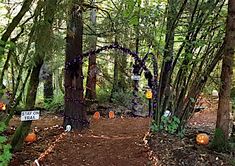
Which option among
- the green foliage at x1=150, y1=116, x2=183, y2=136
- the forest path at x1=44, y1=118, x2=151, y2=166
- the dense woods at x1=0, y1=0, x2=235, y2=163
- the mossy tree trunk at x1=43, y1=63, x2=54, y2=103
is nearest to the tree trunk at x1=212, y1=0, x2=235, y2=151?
the dense woods at x1=0, y1=0, x2=235, y2=163

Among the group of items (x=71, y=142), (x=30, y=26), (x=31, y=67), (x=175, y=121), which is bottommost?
(x=71, y=142)

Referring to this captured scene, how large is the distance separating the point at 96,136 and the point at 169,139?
183 cm

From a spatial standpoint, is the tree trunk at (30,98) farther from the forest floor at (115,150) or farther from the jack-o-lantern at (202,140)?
the jack-o-lantern at (202,140)

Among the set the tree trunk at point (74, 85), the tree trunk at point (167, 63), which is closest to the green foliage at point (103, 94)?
the tree trunk at point (74, 85)

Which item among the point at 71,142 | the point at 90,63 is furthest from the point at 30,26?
the point at 90,63

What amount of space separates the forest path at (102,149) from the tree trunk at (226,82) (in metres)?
1.05

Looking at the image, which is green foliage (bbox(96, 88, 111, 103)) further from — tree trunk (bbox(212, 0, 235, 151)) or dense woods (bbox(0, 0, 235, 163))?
tree trunk (bbox(212, 0, 235, 151))

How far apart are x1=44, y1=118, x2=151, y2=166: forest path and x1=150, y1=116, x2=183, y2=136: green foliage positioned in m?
0.34

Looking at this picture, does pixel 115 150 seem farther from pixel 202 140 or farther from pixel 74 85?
pixel 74 85

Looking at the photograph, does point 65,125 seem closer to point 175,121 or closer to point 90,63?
point 175,121

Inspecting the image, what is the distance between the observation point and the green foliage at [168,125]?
559cm

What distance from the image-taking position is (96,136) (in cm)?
677

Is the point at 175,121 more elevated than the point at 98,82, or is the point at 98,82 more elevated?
the point at 98,82

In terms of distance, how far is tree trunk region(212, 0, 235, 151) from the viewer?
4.59 metres
